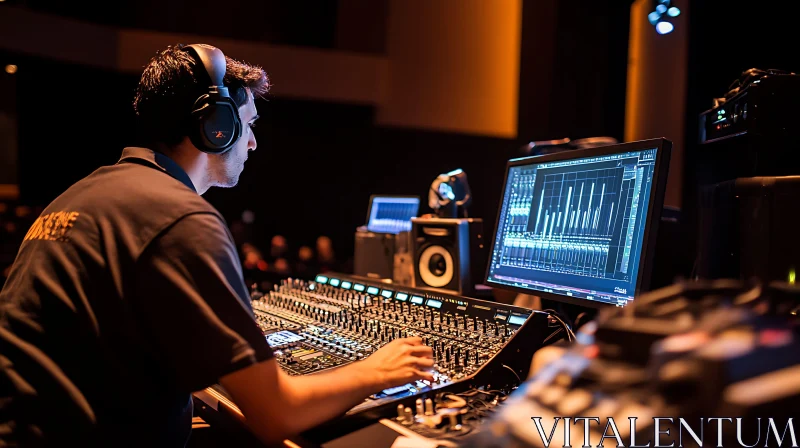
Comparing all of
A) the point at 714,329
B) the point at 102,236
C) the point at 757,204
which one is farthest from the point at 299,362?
the point at 757,204

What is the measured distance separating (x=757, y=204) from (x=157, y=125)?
128 cm

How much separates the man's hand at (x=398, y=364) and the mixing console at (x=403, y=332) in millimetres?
25

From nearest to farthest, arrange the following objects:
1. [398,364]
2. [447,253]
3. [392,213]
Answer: [398,364] < [447,253] < [392,213]

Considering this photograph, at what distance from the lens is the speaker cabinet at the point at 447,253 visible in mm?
1811

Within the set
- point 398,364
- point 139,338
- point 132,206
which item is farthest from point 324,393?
point 132,206

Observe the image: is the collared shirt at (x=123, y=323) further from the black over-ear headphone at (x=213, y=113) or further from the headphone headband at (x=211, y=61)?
the headphone headband at (x=211, y=61)

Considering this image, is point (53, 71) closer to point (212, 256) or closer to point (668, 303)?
point (212, 256)

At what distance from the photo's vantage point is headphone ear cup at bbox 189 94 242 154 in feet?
3.75

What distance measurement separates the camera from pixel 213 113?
115 cm

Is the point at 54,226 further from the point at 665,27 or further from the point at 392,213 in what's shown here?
the point at 665,27

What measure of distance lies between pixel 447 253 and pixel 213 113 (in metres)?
0.94

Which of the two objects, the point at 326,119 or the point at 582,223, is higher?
the point at 326,119

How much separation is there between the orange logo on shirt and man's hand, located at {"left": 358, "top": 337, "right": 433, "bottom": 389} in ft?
1.84

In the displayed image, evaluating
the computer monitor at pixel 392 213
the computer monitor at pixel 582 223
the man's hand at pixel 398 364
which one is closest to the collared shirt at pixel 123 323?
the man's hand at pixel 398 364
